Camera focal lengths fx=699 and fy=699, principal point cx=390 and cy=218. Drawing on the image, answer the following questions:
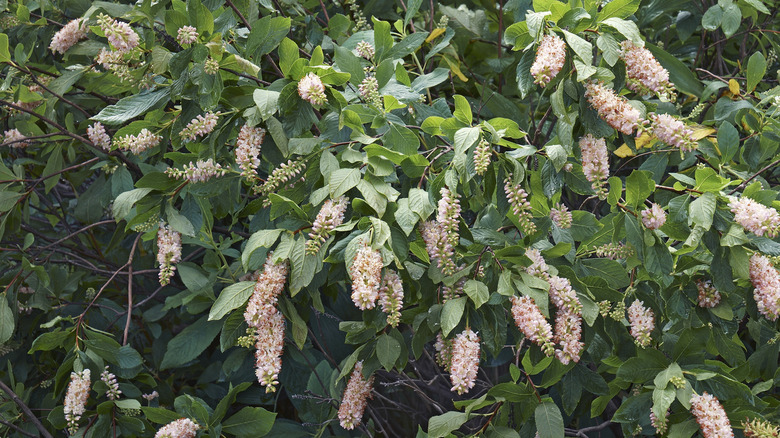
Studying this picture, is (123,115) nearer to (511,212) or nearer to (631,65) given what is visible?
(511,212)

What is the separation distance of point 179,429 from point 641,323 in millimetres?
1207

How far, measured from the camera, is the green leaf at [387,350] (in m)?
1.57

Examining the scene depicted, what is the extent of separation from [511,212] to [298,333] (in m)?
0.57

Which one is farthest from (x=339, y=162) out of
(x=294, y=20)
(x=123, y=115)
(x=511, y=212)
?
(x=294, y=20)

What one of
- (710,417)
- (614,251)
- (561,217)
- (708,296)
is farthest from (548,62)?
(710,417)

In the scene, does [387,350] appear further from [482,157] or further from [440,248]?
[482,157]

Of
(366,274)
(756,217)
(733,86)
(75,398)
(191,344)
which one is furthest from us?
(191,344)

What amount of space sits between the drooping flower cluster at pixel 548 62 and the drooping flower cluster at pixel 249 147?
63cm

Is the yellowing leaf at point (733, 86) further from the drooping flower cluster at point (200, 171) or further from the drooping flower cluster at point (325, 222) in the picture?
the drooping flower cluster at point (200, 171)

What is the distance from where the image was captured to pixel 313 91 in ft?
4.88

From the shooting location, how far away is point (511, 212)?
5.19 feet

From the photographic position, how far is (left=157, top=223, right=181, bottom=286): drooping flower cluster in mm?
1728


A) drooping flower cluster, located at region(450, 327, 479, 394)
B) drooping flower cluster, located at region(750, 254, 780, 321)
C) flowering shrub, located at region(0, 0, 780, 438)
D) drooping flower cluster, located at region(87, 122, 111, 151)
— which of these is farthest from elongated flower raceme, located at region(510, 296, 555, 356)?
drooping flower cluster, located at region(87, 122, 111, 151)

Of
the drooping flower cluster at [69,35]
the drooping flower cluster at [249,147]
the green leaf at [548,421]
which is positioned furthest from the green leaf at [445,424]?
the drooping flower cluster at [69,35]
